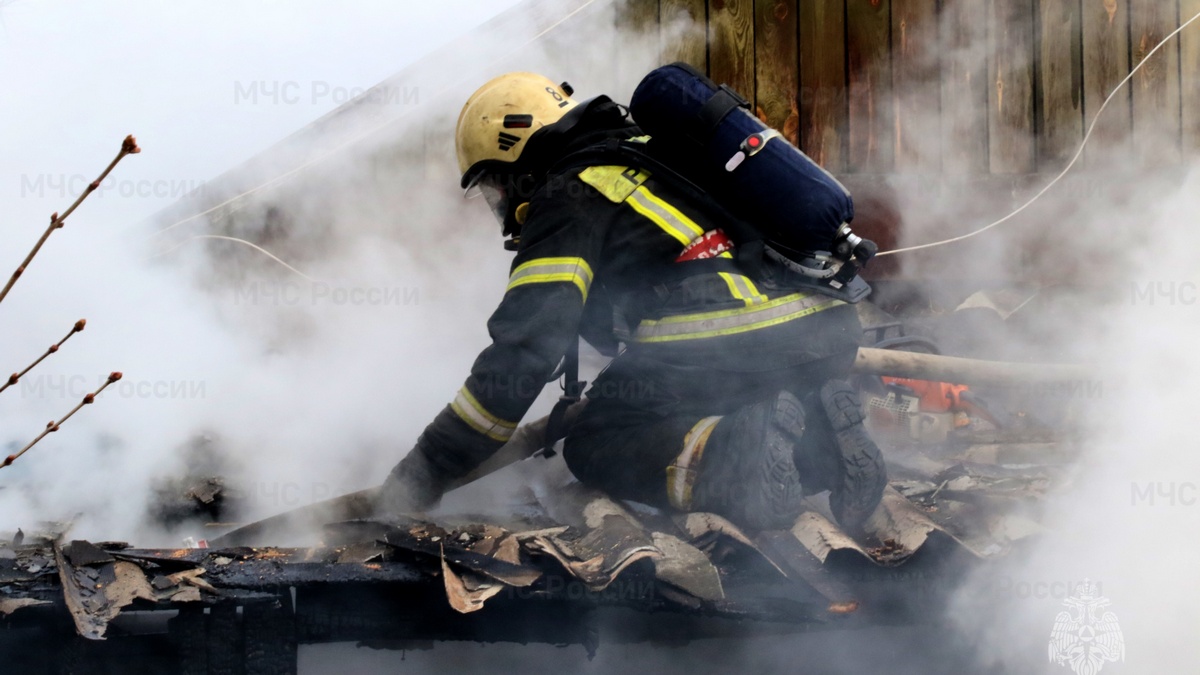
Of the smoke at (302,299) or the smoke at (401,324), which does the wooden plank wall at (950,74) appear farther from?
the smoke at (302,299)

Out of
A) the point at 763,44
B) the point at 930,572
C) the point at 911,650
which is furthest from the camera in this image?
the point at 763,44

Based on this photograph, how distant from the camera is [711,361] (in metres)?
3.40

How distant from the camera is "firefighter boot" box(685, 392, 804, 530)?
3209 millimetres

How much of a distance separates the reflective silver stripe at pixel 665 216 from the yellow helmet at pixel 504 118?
1.65ft

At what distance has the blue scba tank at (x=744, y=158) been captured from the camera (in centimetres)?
328

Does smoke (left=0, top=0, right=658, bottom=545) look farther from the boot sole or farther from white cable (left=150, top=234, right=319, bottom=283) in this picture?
the boot sole

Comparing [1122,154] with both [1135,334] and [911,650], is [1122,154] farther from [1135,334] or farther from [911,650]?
[911,650]

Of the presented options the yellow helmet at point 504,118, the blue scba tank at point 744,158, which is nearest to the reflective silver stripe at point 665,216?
the blue scba tank at point 744,158

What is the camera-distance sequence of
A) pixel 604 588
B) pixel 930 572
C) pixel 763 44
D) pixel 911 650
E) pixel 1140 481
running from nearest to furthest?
pixel 604 588
pixel 930 572
pixel 911 650
pixel 1140 481
pixel 763 44

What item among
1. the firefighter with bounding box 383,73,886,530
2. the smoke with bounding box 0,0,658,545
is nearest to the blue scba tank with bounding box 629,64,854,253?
the firefighter with bounding box 383,73,886,530

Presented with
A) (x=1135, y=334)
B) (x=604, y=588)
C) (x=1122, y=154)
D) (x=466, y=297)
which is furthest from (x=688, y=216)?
(x=1122, y=154)

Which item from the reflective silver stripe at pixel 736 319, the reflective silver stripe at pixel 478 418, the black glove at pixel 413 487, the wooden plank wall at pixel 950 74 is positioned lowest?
the black glove at pixel 413 487

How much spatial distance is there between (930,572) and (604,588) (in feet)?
3.43

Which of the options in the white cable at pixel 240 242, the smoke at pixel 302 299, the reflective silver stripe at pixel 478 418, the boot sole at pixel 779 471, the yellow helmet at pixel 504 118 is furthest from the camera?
the white cable at pixel 240 242
